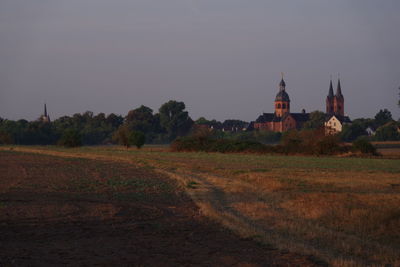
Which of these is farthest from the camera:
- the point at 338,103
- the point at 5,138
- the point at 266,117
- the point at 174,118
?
the point at 338,103

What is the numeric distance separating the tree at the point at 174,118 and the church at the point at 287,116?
21.9 meters

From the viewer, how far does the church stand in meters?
147

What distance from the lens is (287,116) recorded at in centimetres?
15388

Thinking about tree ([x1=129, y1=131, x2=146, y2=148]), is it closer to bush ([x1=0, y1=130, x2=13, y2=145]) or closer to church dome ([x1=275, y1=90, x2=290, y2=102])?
bush ([x1=0, y1=130, x2=13, y2=145])

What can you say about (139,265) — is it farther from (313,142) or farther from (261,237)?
(313,142)

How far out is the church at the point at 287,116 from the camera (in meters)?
147

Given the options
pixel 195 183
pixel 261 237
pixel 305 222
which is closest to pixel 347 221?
pixel 305 222

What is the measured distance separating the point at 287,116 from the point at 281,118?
4.28m

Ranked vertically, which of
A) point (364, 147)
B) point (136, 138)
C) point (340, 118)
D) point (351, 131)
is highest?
point (340, 118)

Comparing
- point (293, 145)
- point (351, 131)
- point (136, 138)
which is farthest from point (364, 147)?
point (351, 131)

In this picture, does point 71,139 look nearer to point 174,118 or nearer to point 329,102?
point 174,118

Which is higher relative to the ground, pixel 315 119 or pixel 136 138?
pixel 315 119

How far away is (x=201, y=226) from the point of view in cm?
1505

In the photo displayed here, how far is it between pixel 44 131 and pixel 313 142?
80105 mm
